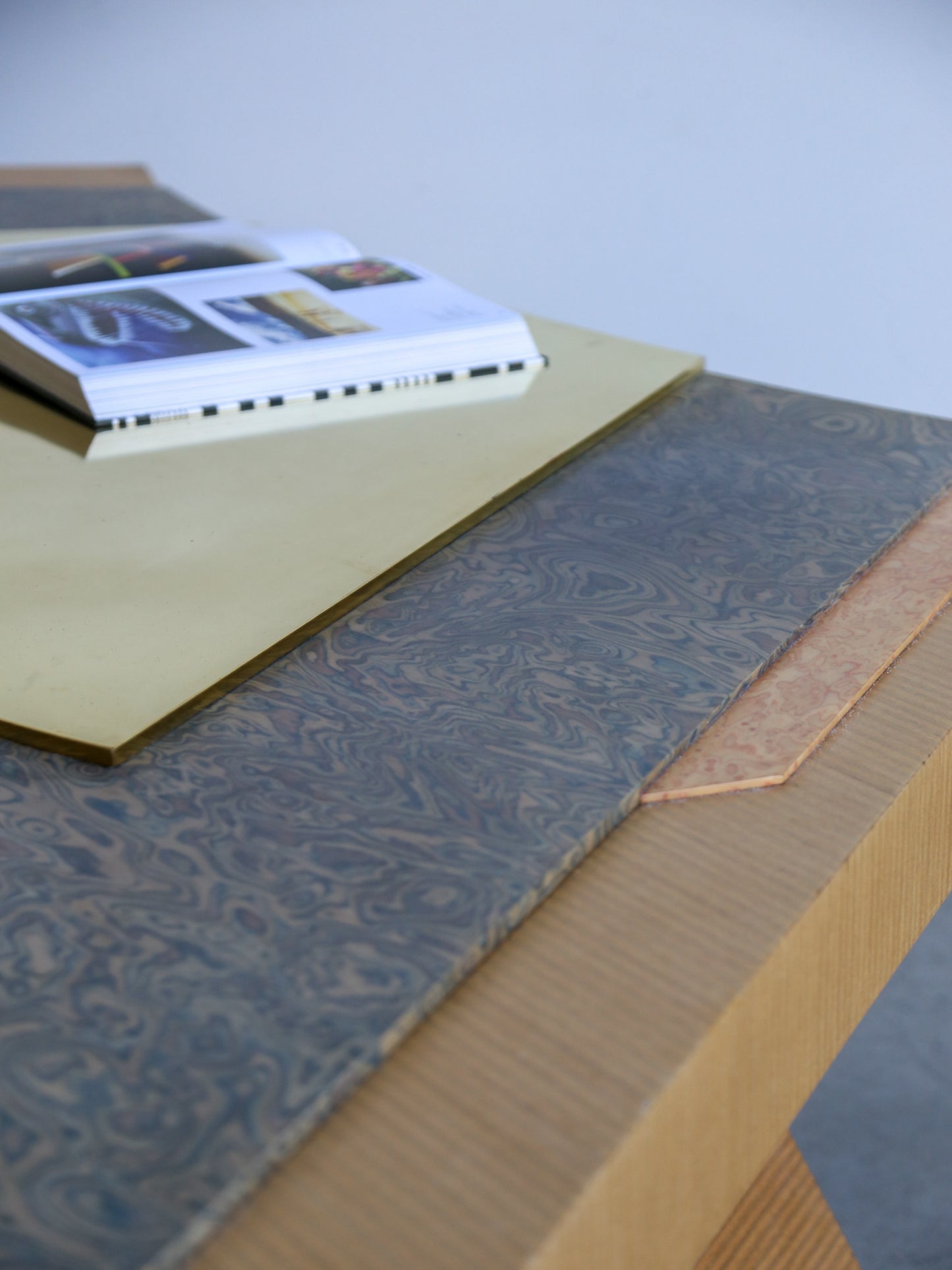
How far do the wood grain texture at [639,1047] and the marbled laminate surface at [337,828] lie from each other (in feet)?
0.04

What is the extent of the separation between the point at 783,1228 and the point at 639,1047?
33 cm

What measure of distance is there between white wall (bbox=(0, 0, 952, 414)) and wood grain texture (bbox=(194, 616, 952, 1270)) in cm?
141

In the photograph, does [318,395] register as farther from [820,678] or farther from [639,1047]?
[639,1047]

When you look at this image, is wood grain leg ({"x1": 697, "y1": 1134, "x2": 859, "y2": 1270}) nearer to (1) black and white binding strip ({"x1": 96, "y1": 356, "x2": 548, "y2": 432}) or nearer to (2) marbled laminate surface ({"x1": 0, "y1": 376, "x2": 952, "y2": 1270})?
(2) marbled laminate surface ({"x1": 0, "y1": 376, "x2": 952, "y2": 1270})

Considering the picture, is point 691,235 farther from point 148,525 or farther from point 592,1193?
point 592,1193

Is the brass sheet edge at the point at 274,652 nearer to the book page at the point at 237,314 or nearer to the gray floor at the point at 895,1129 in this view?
the book page at the point at 237,314

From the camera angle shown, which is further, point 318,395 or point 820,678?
point 318,395

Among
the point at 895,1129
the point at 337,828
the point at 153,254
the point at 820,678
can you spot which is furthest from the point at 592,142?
the point at 337,828

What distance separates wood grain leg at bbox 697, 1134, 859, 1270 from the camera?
545 mm

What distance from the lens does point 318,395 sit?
0.72 meters

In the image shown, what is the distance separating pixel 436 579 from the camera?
0.54 metres

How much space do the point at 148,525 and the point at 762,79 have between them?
1472mm

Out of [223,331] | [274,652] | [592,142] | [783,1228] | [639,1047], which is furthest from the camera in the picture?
[592,142]

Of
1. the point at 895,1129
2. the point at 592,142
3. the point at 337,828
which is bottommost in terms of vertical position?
the point at 895,1129
